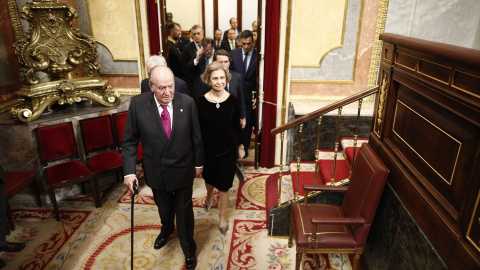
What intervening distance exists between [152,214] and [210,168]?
1055mm

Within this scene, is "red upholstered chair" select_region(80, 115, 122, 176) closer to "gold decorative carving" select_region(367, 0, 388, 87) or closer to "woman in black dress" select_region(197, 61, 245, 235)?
"woman in black dress" select_region(197, 61, 245, 235)

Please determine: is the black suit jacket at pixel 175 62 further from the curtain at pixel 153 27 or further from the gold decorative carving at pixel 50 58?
the gold decorative carving at pixel 50 58

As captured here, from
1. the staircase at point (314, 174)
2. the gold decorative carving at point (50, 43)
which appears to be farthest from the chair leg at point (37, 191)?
the staircase at point (314, 174)

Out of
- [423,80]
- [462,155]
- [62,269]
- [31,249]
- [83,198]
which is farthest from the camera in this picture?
[83,198]

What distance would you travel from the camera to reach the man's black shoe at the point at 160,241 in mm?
3262

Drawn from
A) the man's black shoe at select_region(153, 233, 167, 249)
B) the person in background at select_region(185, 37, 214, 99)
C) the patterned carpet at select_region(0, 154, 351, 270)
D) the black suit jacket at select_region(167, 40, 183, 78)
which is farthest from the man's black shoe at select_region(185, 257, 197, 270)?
the black suit jacket at select_region(167, 40, 183, 78)

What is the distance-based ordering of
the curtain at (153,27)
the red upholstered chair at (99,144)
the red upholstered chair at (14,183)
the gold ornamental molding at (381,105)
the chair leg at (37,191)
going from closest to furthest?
1. the gold ornamental molding at (381,105)
2. the red upholstered chair at (14,183)
3. the chair leg at (37,191)
4. the red upholstered chair at (99,144)
5. the curtain at (153,27)

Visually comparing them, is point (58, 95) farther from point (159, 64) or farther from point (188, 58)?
point (188, 58)

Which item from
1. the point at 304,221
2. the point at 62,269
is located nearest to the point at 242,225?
the point at 304,221

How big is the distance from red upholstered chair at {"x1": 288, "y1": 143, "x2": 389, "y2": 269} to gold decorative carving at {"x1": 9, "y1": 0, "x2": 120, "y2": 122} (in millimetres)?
3062

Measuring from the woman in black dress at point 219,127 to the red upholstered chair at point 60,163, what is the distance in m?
1.48

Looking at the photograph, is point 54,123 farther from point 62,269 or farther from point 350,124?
point 350,124

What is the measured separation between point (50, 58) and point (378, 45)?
4060mm

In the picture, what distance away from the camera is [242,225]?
3.63m
